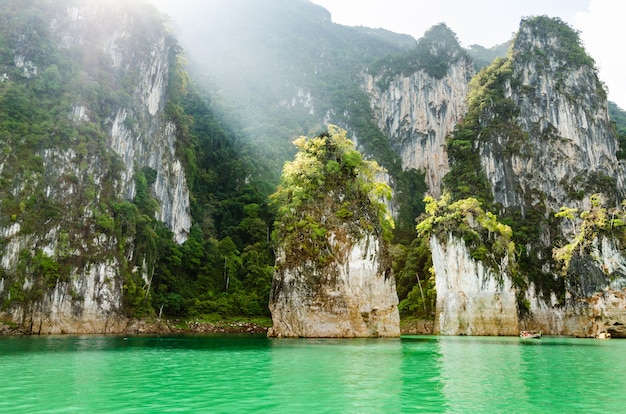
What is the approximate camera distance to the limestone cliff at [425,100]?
85500 millimetres

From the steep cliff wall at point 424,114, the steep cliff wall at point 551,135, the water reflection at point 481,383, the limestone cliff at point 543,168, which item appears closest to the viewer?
the water reflection at point 481,383

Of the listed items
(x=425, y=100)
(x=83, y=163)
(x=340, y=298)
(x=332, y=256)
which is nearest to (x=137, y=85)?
(x=83, y=163)

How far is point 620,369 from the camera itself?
532 inches

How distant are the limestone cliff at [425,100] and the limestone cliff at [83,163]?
4453 cm

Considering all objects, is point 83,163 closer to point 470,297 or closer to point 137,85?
point 137,85

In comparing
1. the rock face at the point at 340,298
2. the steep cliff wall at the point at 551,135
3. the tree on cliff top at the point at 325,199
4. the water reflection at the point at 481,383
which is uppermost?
the steep cliff wall at the point at 551,135

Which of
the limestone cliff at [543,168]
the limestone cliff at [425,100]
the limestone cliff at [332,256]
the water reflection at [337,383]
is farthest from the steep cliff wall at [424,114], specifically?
A: the water reflection at [337,383]

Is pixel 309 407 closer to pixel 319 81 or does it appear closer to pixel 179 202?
pixel 179 202

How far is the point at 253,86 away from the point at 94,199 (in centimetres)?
5984

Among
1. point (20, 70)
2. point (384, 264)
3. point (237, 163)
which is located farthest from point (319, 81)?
point (384, 264)

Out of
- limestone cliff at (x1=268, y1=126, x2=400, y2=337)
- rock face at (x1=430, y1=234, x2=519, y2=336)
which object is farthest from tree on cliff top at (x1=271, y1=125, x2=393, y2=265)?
rock face at (x1=430, y1=234, x2=519, y2=336)

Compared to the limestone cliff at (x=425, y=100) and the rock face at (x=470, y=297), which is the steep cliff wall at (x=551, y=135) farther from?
the rock face at (x=470, y=297)

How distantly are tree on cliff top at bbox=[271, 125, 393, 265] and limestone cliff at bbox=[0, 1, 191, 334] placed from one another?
17.5 metres

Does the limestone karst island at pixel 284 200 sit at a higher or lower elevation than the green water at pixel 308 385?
higher
